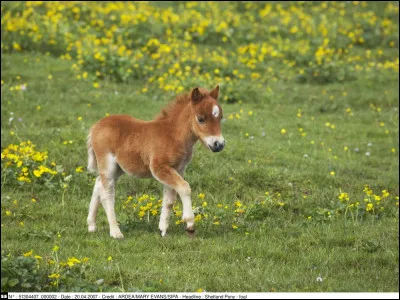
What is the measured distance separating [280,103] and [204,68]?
7.06 feet

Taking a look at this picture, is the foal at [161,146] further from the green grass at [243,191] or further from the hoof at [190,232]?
the green grass at [243,191]

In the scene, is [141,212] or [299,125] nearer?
[141,212]

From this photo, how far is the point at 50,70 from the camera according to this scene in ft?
57.4

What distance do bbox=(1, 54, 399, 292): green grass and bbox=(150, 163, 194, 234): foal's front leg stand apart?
29 cm

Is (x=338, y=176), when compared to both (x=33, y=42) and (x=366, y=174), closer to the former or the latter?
(x=366, y=174)

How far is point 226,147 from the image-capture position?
13.2 metres

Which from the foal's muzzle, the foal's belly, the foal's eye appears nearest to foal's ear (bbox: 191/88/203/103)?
the foal's eye

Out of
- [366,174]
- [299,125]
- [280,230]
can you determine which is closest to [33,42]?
[299,125]

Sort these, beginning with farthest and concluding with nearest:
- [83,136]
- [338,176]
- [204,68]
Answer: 1. [204,68]
2. [83,136]
3. [338,176]

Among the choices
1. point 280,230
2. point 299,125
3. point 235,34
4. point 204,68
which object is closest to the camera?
point 280,230

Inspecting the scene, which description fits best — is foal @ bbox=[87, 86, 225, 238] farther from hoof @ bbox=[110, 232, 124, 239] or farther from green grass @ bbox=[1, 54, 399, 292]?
green grass @ bbox=[1, 54, 399, 292]

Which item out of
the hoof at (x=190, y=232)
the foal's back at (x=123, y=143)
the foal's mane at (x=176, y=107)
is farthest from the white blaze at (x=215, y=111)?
the hoof at (x=190, y=232)

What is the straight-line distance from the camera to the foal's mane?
9178mm

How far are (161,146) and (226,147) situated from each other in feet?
14.2
